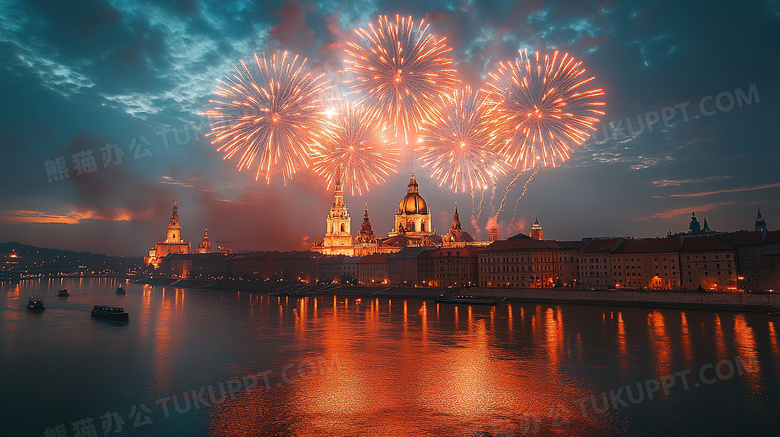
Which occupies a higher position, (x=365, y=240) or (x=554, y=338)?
(x=365, y=240)

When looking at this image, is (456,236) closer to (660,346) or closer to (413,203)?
(413,203)

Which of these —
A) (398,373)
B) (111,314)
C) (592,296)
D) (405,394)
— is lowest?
(405,394)

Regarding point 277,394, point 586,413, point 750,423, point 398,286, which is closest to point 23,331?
point 277,394

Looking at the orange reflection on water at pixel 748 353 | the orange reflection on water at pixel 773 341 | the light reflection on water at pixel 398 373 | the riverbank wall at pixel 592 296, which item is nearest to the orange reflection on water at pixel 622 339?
the light reflection on water at pixel 398 373

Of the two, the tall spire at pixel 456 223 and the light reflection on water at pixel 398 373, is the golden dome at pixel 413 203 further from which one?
the light reflection on water at pixel 398 373

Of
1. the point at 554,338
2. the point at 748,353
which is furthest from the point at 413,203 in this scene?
the point at 748,353

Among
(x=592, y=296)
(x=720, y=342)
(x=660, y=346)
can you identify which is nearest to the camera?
(x=660, y=346)
